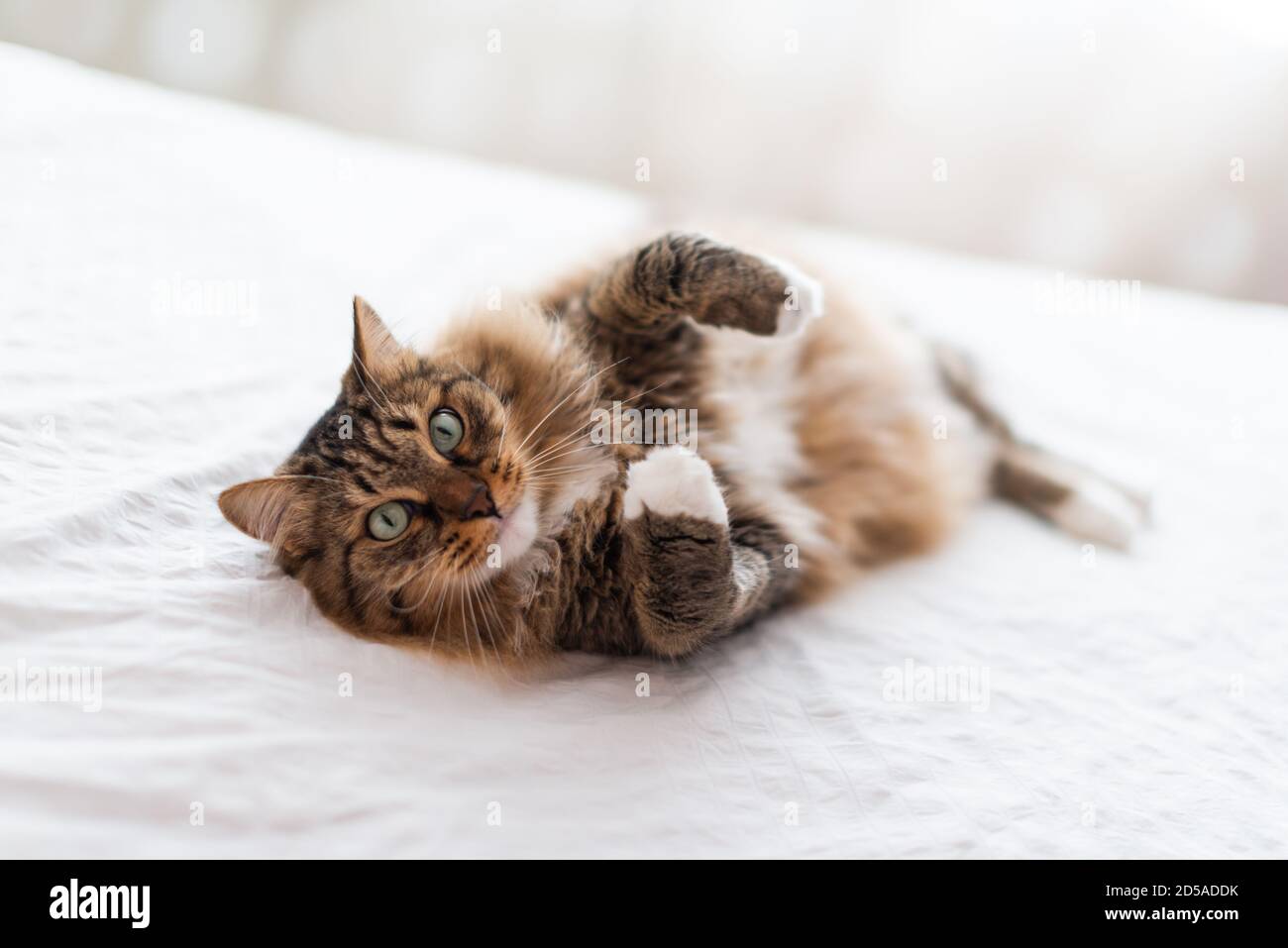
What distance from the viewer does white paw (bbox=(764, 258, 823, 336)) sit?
1.50 metres

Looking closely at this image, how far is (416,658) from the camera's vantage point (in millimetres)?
1218


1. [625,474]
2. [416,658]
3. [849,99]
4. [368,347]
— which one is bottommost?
[416,658]

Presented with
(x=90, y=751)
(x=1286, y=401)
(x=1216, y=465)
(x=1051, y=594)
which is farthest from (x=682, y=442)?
(x=1286, y=401)

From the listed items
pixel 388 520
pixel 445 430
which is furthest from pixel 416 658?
pixel 445 430

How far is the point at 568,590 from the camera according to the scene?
53.5 inches

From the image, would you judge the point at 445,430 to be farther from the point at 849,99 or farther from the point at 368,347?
the point at 849,99

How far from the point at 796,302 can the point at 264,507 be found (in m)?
0.92

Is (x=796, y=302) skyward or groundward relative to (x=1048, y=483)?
skyward

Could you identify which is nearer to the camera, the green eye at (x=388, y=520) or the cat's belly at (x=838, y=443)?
the green eye at (x=388, y=520)

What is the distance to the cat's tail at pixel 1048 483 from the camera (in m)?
1.80

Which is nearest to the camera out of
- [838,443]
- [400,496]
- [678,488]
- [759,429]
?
[678,488]

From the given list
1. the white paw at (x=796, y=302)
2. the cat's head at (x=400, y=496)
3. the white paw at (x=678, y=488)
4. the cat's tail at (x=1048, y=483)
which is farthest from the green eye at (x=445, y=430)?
the cat's tail at (x=1048, y=483)

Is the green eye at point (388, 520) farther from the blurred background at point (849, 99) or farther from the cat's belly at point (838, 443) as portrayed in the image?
the blurred background at point (849, 99)
